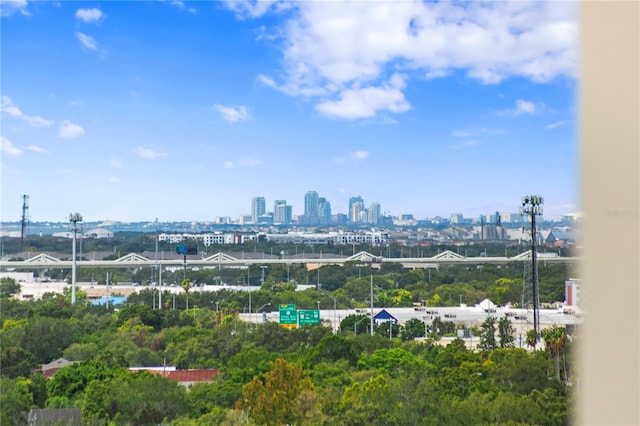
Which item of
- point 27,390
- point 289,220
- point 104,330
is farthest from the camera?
point 289,220

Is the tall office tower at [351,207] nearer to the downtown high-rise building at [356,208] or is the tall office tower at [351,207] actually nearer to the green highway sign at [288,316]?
the downtown high-rise building at [356,208]

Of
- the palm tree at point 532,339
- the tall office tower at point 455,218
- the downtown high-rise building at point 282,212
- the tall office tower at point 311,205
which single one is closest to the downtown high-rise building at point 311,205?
the tall office tower at point 311,205

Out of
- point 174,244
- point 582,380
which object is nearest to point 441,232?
point 174,244

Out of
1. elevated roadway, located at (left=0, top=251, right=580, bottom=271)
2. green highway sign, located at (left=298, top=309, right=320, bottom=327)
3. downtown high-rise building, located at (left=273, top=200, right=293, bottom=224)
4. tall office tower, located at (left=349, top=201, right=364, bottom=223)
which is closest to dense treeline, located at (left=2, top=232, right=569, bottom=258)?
elevated roadway, located at (left=0, top=251, right=580, bottom=271)

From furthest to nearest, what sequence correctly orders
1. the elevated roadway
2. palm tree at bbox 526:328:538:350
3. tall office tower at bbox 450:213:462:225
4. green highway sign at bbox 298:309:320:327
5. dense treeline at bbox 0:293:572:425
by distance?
1. the elevated roadway
2. tall office tower at bbox 450:213:462:225
3. green highway sign at bbox 298:309:320:327
4. palm tree at bbox 526:328:538:350
5. dense treeline at bbox 0:293:572:425

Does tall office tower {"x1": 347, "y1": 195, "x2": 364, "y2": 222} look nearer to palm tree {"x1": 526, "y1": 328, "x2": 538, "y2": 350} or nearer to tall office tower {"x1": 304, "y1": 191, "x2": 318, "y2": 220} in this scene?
tall office tower {"x1": 304, "y1": 191, "x2": 318, "y2": 220}

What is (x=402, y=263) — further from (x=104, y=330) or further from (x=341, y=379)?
(x=341, y=379)

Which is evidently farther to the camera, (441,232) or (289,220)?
(289,220)
